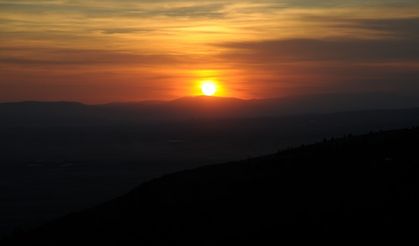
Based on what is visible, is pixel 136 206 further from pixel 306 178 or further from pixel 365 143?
pixel 365 143

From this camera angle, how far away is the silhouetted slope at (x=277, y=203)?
1891 centimetres

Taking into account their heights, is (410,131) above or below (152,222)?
above

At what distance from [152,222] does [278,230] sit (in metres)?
5.97

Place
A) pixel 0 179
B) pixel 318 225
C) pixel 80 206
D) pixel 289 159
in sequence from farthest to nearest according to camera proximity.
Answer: pixel 0 179, pixel 80 206, pixel 289 159, pixel 318 225

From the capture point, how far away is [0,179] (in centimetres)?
9638

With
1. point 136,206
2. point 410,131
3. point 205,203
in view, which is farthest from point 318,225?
point 410,131

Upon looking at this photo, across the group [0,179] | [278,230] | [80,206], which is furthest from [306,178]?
[0,179]

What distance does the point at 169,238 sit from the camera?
2184cm

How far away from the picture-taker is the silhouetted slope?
18906 mm

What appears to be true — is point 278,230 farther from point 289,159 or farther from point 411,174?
point 289,159

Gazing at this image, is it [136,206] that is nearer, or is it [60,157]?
[136,206]

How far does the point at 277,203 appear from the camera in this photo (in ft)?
73.0

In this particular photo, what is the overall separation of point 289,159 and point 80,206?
37.5 m

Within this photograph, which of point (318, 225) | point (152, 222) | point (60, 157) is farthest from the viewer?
point (60, 157)
